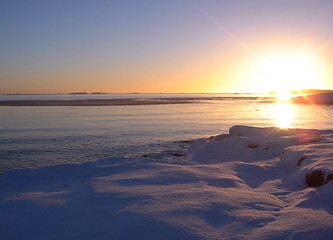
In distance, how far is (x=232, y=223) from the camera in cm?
401

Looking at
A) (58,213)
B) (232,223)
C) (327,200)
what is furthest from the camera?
(327,200)

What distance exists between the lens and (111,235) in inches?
141

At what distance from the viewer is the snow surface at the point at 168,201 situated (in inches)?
148

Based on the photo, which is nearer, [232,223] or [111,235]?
[111,235]

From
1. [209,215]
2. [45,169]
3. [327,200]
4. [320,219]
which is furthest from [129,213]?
[45,169]

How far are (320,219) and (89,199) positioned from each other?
405 centimetres

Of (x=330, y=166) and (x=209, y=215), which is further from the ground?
(x=330, y=166)

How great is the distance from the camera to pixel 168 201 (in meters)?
4.73

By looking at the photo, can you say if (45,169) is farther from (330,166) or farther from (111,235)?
(330,166)

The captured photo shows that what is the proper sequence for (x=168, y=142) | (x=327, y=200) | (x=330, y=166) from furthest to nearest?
(x=168, y=142) < (x=330, y=166) < (x=327, y=200)

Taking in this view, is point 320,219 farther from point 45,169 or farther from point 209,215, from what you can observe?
point 45,169

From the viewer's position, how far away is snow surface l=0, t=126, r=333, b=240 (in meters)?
3.75

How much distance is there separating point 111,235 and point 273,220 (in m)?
2.63

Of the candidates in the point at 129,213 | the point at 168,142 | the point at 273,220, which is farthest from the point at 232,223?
the point at 168,142
